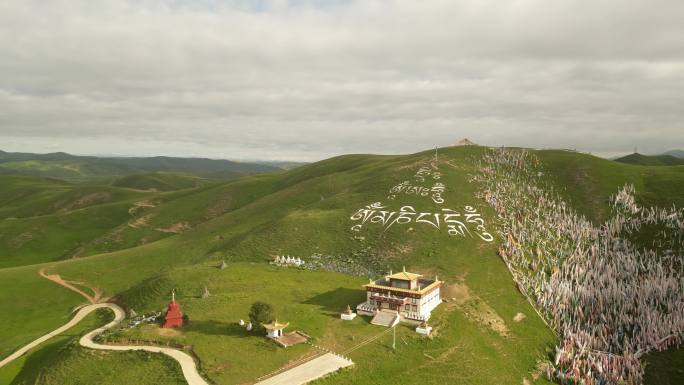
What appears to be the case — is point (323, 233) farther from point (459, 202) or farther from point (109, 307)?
point (109, 307)

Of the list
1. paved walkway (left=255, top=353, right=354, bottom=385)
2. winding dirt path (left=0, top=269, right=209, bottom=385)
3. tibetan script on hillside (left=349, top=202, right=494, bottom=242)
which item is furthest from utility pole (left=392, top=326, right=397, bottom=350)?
tibetan script on hillside (left=349, top=202, right=494, bottom=242)

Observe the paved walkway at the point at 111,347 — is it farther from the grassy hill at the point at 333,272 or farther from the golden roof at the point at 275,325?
the golden roof at the point at 275,325

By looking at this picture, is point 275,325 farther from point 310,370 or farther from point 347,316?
point 347,316

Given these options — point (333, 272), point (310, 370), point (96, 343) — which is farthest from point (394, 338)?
point (96, 343)

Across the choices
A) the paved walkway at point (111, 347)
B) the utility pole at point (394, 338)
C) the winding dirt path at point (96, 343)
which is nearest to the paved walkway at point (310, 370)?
the utility pole at point (394, 338)

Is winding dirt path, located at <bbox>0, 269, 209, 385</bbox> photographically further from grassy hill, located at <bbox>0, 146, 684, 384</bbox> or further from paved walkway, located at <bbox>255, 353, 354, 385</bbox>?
paved walkway, located at <bbox>255, 353, 354, 385</bbox>
